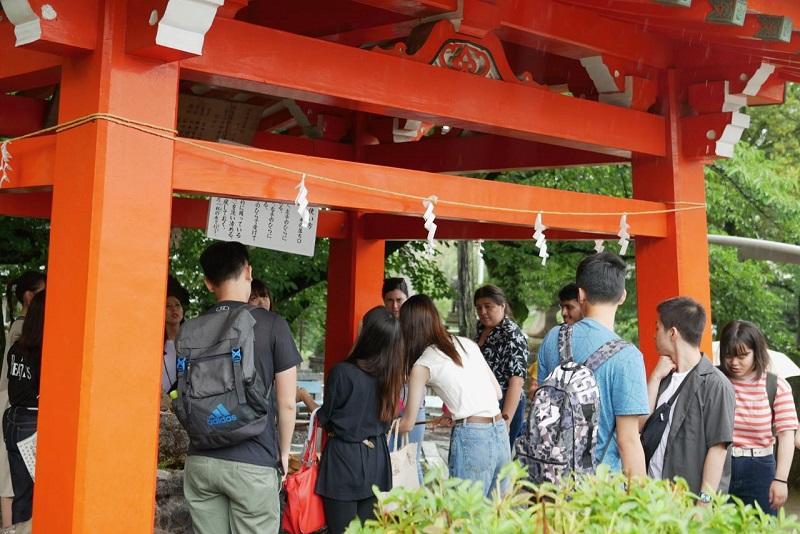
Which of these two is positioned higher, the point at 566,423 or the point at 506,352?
the point at 506,352

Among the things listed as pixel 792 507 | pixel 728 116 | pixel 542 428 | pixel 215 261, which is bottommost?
pixel 792 507

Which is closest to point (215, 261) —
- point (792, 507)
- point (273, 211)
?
point (273, 211)

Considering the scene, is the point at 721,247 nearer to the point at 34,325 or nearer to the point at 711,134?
the point at 711,134

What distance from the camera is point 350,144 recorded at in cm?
740

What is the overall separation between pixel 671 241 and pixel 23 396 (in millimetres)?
3935

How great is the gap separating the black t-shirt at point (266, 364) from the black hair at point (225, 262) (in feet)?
0.41

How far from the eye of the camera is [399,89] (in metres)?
4.33

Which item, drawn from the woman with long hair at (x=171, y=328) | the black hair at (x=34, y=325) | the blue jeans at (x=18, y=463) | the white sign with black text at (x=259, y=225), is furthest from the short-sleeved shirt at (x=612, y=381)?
the blue jeans at (x=18, y=463)

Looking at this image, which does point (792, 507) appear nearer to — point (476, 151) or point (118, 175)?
point (476, 151)

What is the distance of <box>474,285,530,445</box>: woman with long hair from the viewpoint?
235 inches

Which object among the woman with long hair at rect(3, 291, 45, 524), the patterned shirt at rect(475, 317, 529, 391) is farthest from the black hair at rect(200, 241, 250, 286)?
the patterned shirt at rect(475, 317, 529, 391)

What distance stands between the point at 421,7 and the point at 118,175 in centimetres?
180

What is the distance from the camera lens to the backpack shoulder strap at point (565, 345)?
3740 mm

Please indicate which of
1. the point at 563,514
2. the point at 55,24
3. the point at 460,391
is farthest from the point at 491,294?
the point at 563,514
